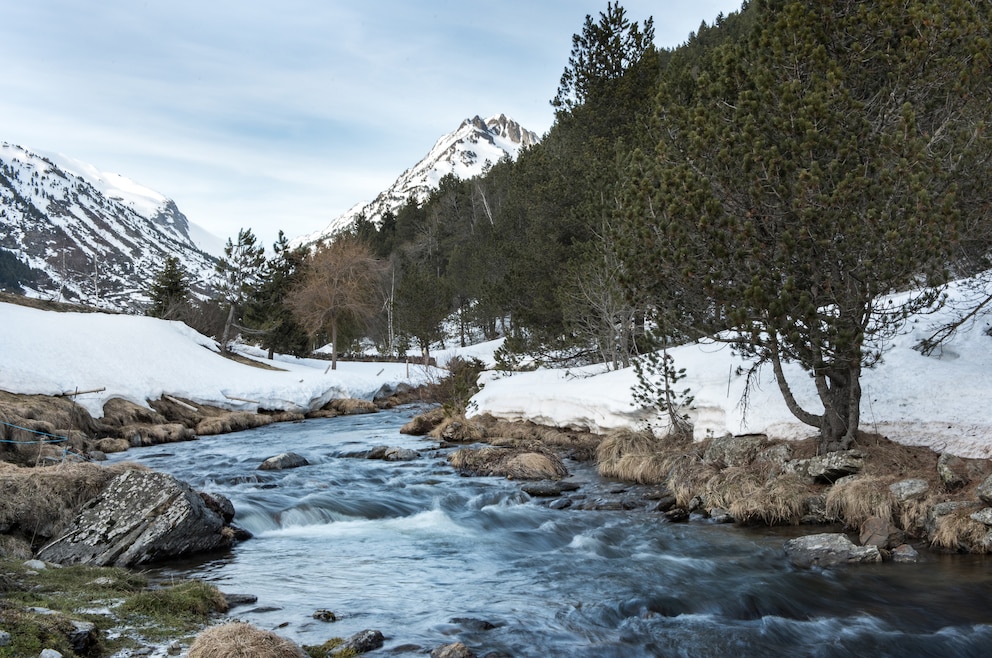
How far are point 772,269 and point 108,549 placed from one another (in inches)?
399

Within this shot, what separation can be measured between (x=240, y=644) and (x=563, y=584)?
4600 mm

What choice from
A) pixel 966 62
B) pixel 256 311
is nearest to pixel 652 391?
pixel 966 62

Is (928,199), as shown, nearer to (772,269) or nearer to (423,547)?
(772,269)

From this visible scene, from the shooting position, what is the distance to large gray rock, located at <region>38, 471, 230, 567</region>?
8.76m

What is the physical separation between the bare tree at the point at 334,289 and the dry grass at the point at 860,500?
120 ft

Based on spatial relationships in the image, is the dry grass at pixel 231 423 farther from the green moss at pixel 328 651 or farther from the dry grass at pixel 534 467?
the green moss at pixel 328 651

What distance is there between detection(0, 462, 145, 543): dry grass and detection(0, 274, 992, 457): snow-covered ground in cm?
1085

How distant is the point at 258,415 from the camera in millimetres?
30578

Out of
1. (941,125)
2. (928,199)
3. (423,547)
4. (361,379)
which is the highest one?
(941,125)

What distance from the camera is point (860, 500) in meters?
9.94

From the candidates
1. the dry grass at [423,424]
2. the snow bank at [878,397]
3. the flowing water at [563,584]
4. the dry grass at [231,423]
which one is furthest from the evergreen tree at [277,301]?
the flowing water at [563,584]

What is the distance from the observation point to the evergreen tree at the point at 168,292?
4622 centimetres

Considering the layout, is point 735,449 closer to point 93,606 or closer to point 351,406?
point 93,606

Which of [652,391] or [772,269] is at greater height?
[772,269]
